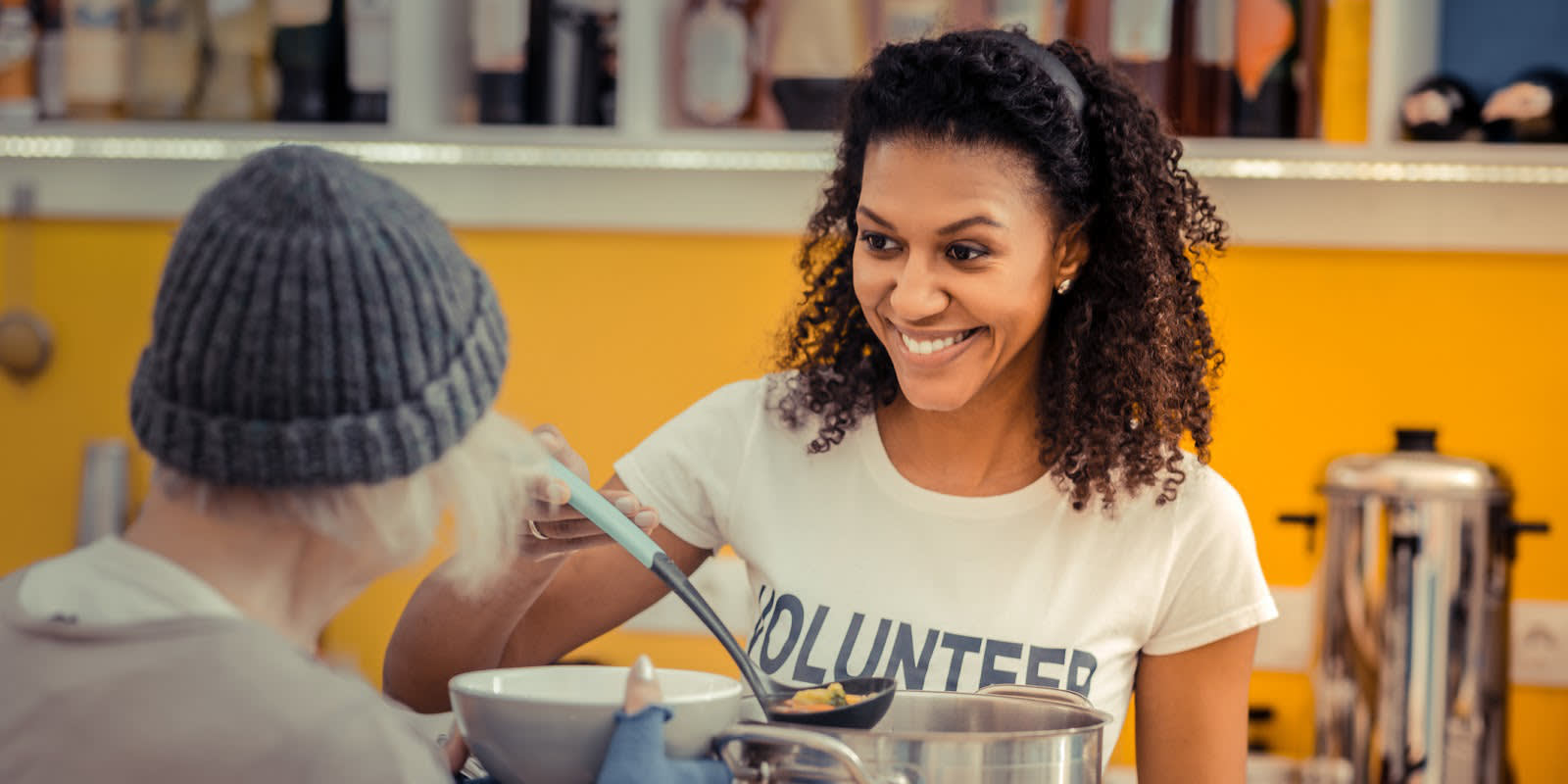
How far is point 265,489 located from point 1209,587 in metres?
0.83

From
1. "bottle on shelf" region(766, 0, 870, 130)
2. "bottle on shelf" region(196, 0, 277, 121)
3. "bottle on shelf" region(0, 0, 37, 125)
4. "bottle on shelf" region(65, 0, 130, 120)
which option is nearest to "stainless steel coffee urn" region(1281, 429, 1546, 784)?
"bottle on shelf" region(766, 0, 870, 130)

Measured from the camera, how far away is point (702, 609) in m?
0.98

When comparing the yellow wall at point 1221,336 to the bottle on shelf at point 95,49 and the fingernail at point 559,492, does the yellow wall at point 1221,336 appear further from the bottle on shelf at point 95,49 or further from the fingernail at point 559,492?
the fingernail at point 559,492

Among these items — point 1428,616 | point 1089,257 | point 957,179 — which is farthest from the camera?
point 1428,616

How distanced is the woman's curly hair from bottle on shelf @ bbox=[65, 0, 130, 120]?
1242 mm

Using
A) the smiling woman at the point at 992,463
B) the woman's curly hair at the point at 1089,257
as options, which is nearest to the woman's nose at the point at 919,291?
the smiling woman at the point at 992,463

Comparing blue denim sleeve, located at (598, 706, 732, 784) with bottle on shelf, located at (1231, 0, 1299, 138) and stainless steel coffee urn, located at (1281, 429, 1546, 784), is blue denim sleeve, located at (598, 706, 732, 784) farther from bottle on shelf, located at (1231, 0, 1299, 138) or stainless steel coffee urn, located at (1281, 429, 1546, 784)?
bottle on shelf, located at (1231, 0, 1299, 138)

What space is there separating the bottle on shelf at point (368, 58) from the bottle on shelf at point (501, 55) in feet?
0.42

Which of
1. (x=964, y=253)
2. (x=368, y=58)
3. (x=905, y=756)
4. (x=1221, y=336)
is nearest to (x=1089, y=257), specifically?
(x=964, y=253)

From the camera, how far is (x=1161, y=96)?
1.96 metres

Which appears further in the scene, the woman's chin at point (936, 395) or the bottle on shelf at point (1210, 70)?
the bottle on shelf at point (1210, 70)

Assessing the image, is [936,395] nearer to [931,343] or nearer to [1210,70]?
[931,343]

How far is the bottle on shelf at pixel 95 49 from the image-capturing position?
2092mm

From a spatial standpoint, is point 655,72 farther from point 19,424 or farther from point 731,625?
point 19,424
